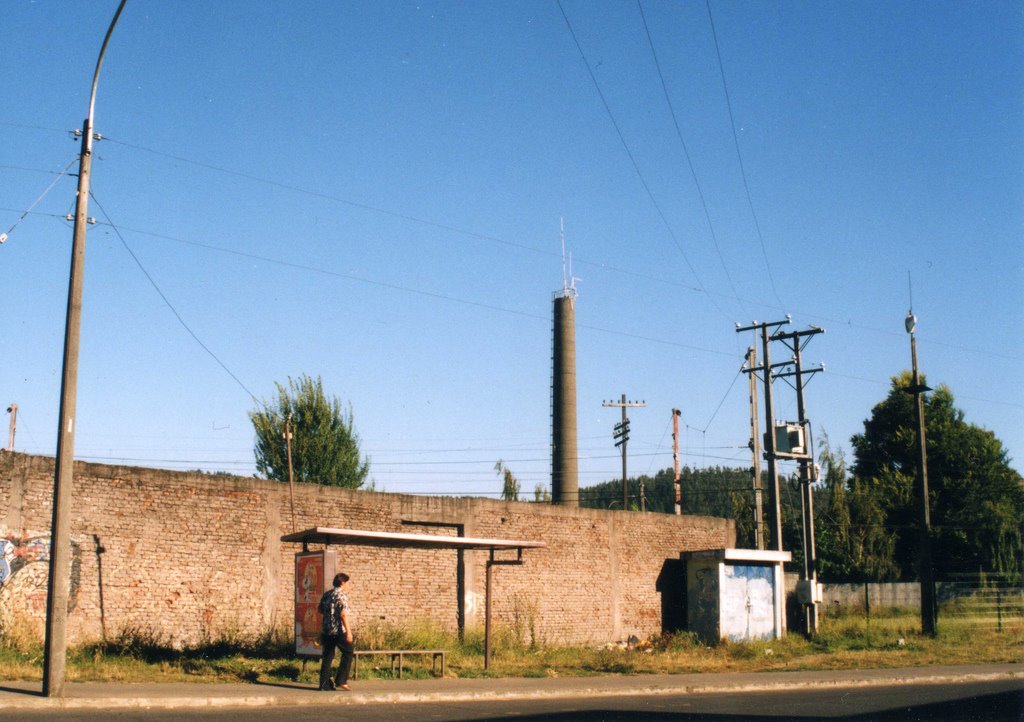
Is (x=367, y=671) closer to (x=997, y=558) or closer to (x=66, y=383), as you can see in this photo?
(x=66, y=383)

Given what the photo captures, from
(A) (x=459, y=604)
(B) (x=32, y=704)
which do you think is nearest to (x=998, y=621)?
(A) (x=459, y=604)

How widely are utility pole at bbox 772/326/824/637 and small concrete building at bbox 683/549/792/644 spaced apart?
1107 mm

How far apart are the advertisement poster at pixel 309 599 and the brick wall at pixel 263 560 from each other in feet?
10.1

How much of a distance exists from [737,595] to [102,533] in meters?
16.4

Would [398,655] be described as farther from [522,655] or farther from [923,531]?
[923,531]

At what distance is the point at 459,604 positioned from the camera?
22688 mm

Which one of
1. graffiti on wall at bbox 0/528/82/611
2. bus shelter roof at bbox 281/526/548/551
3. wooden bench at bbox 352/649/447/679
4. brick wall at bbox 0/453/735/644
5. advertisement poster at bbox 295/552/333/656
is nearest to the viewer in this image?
advertisement poster at bbox 295/552/333/656

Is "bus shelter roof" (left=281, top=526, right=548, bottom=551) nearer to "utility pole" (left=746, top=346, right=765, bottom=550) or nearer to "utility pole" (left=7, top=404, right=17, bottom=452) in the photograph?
"utility pole" (left=746, top=346, right=765, bottom=550)

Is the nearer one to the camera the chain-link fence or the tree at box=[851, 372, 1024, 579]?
the chain-link fence

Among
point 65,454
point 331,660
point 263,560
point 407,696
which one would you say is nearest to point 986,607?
point 263,560

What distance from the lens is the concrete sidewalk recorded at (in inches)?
481

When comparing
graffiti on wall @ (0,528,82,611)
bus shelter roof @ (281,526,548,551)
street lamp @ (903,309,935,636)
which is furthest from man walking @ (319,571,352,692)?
street lamp @ (903,309,935,636)

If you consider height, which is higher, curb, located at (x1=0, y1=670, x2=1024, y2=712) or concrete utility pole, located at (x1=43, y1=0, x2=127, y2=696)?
concrete utility pole, located at (x1=43, y1=0, x2=127, y2=696)

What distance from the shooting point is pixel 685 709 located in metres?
13.6
